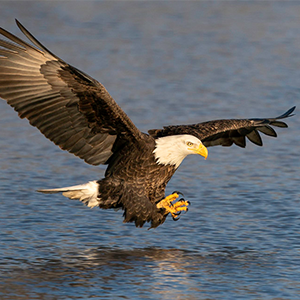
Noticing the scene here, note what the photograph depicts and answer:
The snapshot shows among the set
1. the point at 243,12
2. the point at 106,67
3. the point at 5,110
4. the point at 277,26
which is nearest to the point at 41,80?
the point at 5,110

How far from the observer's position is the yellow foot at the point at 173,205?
7.46m

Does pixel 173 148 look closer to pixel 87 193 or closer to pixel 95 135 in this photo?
pixel 95 135

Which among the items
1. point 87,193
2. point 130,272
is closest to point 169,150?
point 87,193

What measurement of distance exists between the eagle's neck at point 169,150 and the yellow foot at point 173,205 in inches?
12.9

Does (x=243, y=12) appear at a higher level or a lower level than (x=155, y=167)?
higher

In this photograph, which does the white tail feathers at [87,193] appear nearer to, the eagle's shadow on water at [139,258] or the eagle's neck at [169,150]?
the eagle's shadow on water at [139,258]

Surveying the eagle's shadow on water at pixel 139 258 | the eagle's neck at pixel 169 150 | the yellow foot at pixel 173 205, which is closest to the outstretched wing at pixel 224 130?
the eagle's neck at pixel 169 150

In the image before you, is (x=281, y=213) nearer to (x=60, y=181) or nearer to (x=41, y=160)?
(x=60, y=181)

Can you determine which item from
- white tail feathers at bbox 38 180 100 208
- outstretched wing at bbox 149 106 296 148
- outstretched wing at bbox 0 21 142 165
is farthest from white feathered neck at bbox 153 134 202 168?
white tail feathers at bbox 38 180 100 208

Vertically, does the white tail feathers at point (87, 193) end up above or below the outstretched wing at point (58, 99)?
below

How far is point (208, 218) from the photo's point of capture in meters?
8.05

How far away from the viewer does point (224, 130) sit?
26.2 feet

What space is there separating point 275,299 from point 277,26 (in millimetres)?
12297

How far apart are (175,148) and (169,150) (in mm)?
65
